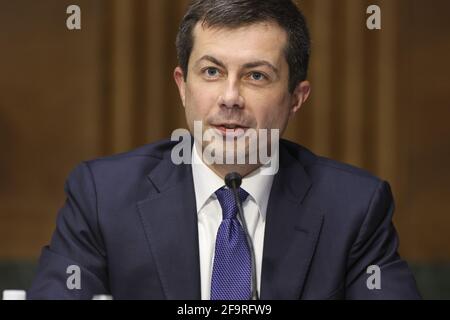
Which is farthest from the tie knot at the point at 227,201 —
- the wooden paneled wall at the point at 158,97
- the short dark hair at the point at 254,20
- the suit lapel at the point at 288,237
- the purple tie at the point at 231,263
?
the wooden paneled wall at the point at 158,97

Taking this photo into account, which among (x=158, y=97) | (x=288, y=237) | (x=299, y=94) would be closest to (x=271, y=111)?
(x=299, y=94)

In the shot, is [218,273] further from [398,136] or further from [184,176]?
[398,136]

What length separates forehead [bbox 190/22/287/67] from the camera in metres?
1.93

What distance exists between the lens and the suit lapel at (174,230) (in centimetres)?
191

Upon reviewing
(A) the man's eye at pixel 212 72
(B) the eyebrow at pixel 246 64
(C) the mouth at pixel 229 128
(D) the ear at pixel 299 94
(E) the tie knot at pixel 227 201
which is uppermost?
(B) the eyebrow at pixel 246 64

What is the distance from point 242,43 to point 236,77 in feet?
0.27

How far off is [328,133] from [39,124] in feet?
3.64

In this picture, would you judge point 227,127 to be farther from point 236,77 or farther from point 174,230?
point 174,230

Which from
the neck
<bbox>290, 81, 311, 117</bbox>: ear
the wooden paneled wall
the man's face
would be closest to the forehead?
the man's face

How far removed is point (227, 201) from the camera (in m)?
1.96

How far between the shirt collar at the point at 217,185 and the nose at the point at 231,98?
22 centimetres

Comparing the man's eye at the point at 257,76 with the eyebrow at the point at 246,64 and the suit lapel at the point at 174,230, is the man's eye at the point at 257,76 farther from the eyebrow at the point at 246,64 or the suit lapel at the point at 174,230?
the suit lapel at the point at 174,230

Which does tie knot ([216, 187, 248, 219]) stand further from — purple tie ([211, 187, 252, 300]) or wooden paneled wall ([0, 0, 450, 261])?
wooden paneled wall ([0, 0, 450, 261])
